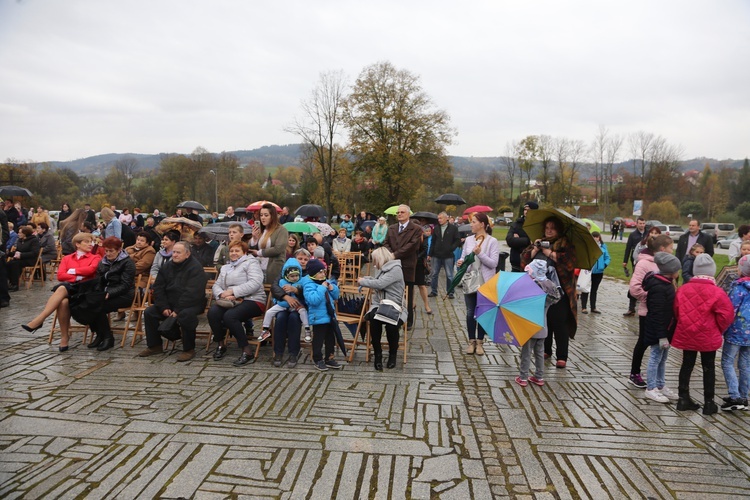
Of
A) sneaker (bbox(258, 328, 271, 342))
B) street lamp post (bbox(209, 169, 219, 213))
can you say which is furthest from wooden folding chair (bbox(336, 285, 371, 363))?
street lamp post (bbox(209, 169, 219, 213))

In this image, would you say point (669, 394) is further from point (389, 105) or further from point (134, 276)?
point (389, 105)

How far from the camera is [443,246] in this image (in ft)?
36.7

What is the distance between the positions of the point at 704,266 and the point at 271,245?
17.5 feet

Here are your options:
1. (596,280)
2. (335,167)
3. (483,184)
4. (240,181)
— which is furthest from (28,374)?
(483,184)

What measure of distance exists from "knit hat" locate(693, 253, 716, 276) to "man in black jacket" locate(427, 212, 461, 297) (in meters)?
6.63

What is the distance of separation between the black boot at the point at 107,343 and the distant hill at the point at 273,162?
35.4m

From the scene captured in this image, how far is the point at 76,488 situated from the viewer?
313cm

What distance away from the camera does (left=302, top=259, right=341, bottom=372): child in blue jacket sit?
5.68 metres

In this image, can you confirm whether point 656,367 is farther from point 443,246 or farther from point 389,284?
point 443,246

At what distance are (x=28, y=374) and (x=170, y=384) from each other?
175 cm

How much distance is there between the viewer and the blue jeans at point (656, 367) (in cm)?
484

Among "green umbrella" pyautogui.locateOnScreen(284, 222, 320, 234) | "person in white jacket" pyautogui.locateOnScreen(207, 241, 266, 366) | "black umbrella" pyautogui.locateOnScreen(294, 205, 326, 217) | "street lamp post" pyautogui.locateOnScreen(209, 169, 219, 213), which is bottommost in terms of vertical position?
"person in white jacket" pyautogui.locateOnScreen(207, 241, 266, 366)

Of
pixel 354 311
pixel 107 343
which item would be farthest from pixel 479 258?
pixel 107 343

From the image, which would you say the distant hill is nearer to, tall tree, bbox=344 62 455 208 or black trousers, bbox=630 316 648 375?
tall tree, bbox=344 62 455 208
